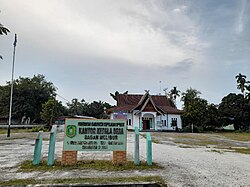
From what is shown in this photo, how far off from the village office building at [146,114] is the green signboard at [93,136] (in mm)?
27033

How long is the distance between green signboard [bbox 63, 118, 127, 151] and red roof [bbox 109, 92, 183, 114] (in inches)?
1107

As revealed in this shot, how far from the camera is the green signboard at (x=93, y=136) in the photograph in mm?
6934

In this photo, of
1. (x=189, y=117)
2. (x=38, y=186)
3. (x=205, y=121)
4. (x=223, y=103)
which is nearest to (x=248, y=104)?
(x=223, y=103)

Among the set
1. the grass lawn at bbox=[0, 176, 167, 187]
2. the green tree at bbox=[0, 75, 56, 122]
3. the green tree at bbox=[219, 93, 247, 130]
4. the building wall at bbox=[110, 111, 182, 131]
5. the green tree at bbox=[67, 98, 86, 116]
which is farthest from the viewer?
the green tree at bbox=[67, 98, 86, 116]

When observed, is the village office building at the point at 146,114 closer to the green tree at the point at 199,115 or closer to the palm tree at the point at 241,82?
the green tree at the point at 199,115

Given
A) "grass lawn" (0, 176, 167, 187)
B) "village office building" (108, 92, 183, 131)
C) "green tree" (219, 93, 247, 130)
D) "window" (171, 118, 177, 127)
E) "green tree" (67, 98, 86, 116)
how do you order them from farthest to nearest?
1. "green tree" (67, 98, 86, 116)
2. "green tree" (219, 93, 247, 130)
3. "window" (171, 118, 177, 127)
4. "village office building" (108, 92, 183, 131)
5. "grass lawn" (0, 176, 167, 187)

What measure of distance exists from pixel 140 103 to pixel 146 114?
6.52 feet

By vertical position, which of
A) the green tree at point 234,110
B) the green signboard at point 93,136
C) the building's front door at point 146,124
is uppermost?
the green tree at point 234,110

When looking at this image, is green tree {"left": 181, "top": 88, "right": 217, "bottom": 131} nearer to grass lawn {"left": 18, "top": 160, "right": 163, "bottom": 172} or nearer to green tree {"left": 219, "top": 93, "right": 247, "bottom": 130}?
green tree {"left": 219, "top": 93, "right": 247, "bottom": 130}

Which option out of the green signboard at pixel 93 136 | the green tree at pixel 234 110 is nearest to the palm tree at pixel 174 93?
the green tree at pixel 234 110

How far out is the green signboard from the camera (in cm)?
693

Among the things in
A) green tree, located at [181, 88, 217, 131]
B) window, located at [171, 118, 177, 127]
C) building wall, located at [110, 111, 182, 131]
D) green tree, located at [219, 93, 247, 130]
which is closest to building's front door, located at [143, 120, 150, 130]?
building wall, located at [110, 111, 182, 131]

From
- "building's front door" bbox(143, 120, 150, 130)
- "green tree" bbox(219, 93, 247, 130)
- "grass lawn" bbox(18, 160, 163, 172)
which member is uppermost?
"green tree" bbox(219, 93, 247, 130)

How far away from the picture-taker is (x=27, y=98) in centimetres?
4706
